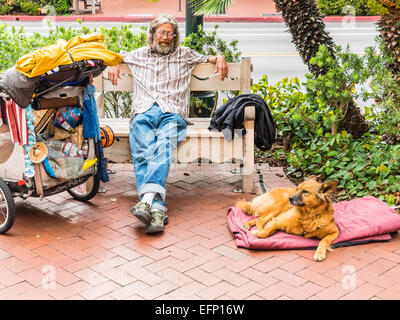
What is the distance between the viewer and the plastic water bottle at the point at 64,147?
15.5ft

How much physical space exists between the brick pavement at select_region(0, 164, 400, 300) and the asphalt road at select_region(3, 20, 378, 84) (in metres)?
6.53

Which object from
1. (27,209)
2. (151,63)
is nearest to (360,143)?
(151,63)

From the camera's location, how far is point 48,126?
493cm

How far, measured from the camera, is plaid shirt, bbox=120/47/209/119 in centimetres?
563

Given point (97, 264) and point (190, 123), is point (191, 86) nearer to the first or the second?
point (190, 123)

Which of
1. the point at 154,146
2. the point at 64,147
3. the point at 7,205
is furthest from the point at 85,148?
the point at 7,205

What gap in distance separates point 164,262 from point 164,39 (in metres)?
2.44

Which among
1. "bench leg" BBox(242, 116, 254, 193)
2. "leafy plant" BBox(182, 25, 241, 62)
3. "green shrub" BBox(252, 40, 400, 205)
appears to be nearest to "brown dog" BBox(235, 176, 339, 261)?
"bench leg" BBox(242, 116, 254, 193)

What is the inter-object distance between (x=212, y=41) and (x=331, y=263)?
3.65m

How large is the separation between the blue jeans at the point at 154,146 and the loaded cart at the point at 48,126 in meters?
0.39

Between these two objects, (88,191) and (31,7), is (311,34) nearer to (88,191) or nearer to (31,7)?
(88,191)

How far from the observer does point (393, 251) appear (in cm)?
440

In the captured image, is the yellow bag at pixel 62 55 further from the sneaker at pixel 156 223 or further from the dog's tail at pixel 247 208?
the dog's tail at pixel 247 208

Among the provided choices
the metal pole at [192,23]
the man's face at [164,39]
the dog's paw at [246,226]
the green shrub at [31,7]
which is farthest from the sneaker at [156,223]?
the green shrub at [31,7]
